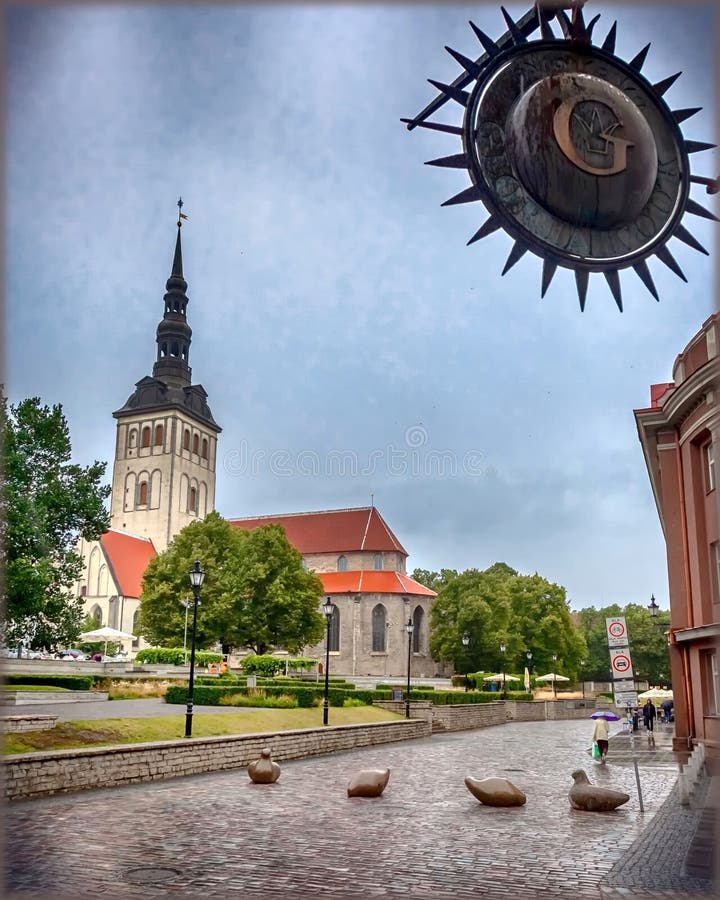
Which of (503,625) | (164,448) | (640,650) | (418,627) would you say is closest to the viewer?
(503,625)

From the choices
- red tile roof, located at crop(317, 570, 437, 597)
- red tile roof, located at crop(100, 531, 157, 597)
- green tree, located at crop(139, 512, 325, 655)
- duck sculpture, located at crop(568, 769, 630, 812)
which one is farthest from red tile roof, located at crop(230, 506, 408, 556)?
duck sculpture, located at crop(568, 769, 630, 812)

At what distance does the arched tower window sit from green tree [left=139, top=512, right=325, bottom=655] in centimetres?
1939

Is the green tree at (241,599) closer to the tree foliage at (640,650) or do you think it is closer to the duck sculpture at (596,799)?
the tree foliage at (640,650)

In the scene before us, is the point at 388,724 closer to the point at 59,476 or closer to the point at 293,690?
the point at 293,690

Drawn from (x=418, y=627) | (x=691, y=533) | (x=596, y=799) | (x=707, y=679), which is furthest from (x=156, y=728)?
(x=418, y=627)

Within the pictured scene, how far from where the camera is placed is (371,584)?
252ft

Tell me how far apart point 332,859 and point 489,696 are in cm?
4244

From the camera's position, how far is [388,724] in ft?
95.7

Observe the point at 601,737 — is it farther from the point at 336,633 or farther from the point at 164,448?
the point at 164,448

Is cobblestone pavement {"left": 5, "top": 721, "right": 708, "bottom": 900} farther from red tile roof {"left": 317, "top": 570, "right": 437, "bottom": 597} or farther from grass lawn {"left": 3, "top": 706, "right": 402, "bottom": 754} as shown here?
red tile roof {"left": 317, "top": 570, "right": 437, "bottom": 597}

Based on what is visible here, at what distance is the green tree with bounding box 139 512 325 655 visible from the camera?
5541 centimetres

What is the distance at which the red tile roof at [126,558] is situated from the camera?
7875 centimetres

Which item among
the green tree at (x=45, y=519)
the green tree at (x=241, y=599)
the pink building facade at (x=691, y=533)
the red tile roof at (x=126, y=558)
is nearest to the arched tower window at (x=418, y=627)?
the green tree at (x=241, y=599)

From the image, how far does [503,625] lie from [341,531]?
21829 millimetres
